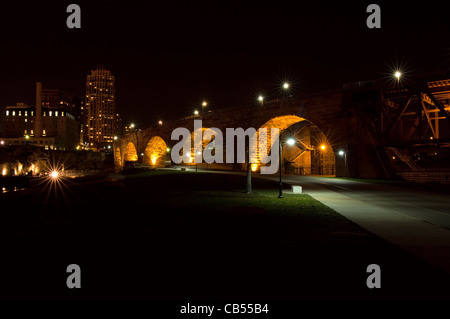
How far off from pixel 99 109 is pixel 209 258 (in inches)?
6702

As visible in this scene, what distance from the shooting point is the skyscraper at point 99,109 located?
158750mm

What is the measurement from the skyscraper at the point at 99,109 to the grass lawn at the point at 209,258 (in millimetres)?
158619

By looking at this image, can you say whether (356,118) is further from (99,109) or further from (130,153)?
(99,109)

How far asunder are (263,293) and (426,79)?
23.2 m

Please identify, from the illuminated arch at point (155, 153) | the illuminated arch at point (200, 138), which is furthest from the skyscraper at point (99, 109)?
the illuminated arch at point (200, 138)

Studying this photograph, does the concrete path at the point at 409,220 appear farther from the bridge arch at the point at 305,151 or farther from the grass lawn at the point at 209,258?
the bridge arch at the point at 305,151

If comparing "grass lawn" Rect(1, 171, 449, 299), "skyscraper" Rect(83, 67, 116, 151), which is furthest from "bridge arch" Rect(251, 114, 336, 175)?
"skyscraper" Rect(83, 67, 116, 151)

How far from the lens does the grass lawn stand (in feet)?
13.7

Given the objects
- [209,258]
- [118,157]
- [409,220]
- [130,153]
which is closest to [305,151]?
[409,220]

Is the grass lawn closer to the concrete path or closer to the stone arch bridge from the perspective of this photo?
the concrete path

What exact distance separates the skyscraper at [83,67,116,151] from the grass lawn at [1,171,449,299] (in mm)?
158619
